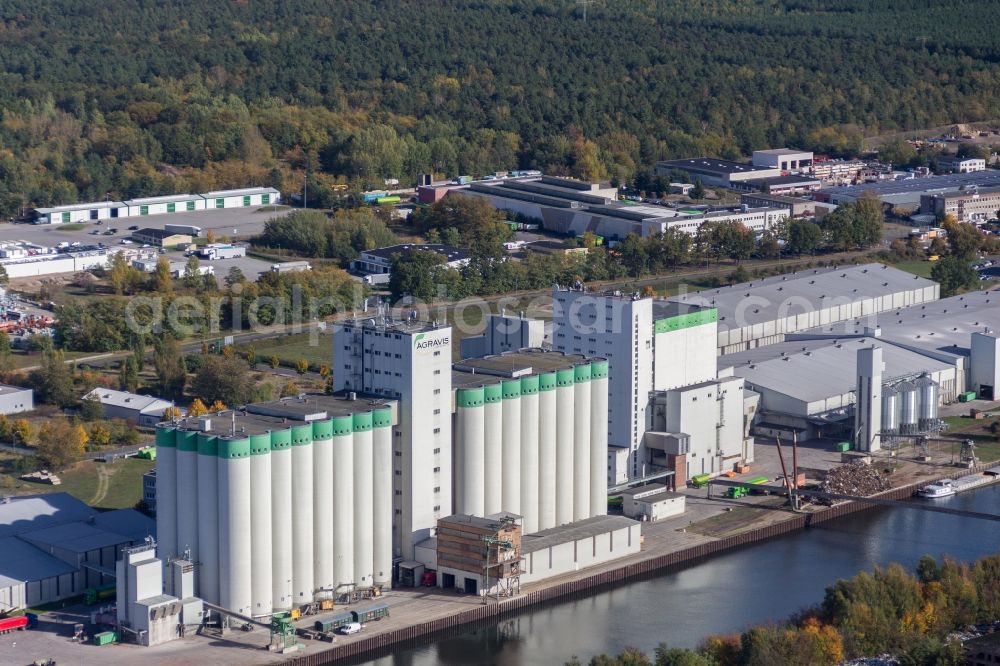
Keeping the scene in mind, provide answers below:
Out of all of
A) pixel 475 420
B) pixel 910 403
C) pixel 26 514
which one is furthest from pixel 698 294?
pixel 26 514

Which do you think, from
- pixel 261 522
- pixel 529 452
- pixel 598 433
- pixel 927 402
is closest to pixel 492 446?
pixel 529 452

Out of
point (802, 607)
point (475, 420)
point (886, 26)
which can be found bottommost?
point (802, 607)

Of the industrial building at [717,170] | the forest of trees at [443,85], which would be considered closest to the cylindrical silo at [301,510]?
the forest of trees at [443,85]

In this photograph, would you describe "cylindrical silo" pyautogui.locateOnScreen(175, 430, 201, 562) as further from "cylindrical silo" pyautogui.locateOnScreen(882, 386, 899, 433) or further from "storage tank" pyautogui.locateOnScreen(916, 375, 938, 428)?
"storage tank" pyautogui.locateOnScreen(916, 375, 938, 428)

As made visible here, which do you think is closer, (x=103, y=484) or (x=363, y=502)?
(x=363, y=502)

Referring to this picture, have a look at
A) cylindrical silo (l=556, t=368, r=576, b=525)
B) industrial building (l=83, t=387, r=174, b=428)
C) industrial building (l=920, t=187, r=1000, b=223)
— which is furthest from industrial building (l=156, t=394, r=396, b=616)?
industrial building (l=920, t=187, r=1000, b=223)

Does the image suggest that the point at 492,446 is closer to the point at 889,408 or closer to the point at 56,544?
the point at 56,544

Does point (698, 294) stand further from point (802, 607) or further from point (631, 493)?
point (802, 607)

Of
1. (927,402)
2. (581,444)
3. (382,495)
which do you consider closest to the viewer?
(382,495)
